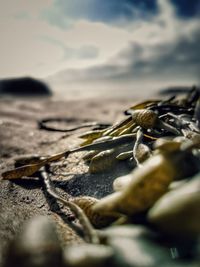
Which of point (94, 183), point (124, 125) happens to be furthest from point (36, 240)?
point (124, 125)

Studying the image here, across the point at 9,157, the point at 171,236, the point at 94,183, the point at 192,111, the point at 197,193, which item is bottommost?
the point at 9,157

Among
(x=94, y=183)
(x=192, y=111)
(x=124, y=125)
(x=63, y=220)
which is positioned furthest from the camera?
(x=192, y=111)

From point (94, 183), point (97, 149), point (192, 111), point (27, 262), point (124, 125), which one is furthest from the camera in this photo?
point (192, 111)

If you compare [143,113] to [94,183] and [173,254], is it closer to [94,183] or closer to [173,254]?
[94,183]

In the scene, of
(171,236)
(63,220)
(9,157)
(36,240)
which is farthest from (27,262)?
(9,157)

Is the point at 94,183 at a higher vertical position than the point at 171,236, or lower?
lower

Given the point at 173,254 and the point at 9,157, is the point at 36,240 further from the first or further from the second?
the point at 9,157

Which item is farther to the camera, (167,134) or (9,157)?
(9,157)

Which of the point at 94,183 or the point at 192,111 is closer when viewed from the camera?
the point at 94,183

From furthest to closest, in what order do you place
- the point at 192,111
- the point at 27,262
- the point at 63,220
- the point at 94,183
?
the point at 192,111 → the point at 94,183 → the point at 63,220 → the point at 27,262
